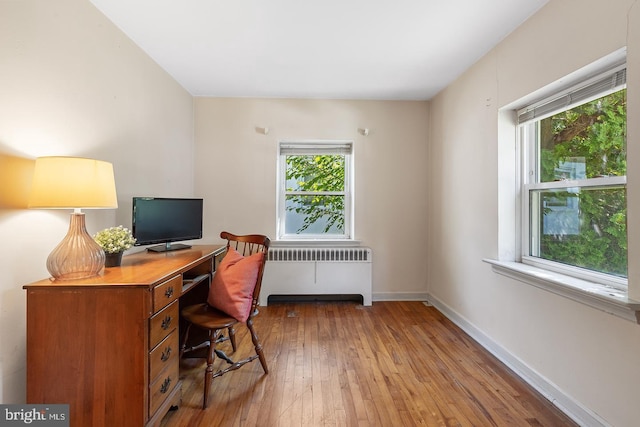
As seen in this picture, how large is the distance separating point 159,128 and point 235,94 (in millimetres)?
1038

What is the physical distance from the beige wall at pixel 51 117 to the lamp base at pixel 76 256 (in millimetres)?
222

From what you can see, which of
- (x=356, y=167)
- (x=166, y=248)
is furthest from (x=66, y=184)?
(x=356, y=167)

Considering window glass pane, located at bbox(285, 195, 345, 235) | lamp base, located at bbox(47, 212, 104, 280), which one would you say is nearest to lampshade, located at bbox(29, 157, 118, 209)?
lamp base, located at bbox(47, 212, 104, 280)

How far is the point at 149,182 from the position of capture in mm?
2605

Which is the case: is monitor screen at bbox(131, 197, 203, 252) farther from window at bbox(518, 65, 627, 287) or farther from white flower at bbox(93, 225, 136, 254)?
window at bbox(518, 65, 627, 287)

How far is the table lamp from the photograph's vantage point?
53.5 inches

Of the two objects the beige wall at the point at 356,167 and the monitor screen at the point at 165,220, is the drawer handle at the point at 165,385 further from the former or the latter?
the beige wall at the point at 356,167

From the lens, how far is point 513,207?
234 centimetres

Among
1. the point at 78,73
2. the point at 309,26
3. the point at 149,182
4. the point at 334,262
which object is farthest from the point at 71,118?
the point at 334,262

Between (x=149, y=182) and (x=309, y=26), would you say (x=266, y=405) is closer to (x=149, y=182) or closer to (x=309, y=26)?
(x=149, y=182)

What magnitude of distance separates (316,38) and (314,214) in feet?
6.59

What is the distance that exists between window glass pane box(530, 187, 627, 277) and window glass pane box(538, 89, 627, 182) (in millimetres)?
120

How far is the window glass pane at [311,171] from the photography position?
146 inches

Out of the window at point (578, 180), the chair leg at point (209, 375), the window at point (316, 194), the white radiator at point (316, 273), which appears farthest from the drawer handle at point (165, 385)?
the window at point (578, 180)
